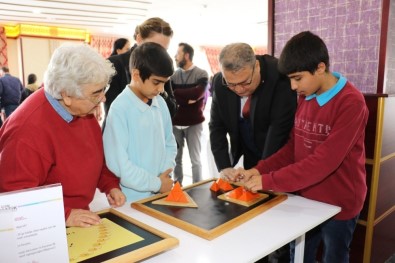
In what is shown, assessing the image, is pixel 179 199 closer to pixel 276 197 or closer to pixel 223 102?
pixel 276 197

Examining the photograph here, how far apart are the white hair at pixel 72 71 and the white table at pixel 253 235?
1.70 ft

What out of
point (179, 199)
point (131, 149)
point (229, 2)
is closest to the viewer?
point (179, 199)

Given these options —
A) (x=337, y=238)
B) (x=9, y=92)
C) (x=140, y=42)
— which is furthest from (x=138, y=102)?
(x=9, y=92)

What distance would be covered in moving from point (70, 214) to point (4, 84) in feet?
18.0

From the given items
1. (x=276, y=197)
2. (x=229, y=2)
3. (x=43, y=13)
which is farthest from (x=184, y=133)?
(x=43, y=13)

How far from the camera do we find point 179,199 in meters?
1.36

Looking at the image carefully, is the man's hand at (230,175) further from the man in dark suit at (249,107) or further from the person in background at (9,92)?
the person in background at (9,92)

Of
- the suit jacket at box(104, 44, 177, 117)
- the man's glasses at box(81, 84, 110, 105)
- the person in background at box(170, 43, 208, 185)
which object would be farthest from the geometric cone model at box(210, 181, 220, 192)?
the person in background at box(170, 43, 208, 185)

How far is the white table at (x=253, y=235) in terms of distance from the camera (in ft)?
3.26

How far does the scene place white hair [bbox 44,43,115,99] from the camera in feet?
3.56

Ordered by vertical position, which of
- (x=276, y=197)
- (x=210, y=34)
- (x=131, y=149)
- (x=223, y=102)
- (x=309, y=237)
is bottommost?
(x=309, y=237)

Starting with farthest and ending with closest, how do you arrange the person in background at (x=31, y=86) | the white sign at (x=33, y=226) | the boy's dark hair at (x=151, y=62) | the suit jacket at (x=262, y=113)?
the person in background at (x=31, y=86), the suit jacket at (x=262, y=113), the boy's dark hair at (x=151, y=62), the white sign at (x=33, y=226)

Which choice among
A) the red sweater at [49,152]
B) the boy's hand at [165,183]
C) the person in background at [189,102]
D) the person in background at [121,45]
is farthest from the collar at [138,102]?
the person in background at [189,102]

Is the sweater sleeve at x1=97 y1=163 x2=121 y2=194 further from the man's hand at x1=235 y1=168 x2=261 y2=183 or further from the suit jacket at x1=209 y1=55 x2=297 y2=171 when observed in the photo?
the suit jacket at x1=209 y1=55 x2=297 y2=171
